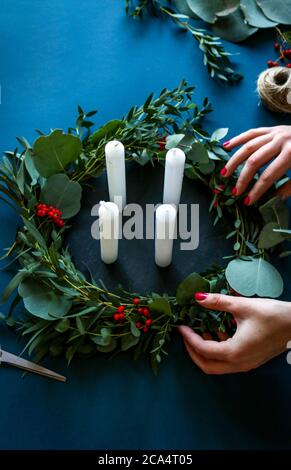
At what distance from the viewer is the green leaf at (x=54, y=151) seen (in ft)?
2.21

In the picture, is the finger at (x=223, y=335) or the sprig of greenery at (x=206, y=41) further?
the sprig of greenery at (x=206, y=41)

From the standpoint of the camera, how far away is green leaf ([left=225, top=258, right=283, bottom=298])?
2.09 ft

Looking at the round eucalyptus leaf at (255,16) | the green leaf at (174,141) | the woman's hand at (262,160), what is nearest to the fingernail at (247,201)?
the woman's hand at (262,160)

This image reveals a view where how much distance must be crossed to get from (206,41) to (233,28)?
57 millimetres

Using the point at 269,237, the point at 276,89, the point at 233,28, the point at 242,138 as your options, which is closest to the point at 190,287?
the point at 269,237

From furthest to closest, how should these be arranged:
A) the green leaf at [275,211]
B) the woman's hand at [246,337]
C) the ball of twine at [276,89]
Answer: the ball of twine at [276,89], the green leaf at [275,211], the woman's hand at [246,337]

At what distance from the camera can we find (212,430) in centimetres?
60

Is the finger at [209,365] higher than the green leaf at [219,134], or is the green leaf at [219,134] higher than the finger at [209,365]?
the green leaf at [219,134]

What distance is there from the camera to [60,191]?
0.68m

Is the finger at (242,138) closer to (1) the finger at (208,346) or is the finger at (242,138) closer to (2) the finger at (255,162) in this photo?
(2) the finger at (255,162)

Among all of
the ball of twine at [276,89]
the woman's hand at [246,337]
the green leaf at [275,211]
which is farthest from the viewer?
the ball of twine at [276,89]

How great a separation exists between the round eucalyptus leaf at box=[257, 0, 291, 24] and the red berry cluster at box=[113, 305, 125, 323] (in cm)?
51

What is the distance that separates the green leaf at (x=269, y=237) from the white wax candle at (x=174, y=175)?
11cm

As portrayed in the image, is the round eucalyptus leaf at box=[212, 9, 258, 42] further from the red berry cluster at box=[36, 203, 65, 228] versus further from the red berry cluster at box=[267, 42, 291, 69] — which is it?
the red berry cluster at box=[36, 203, 65, 228]
